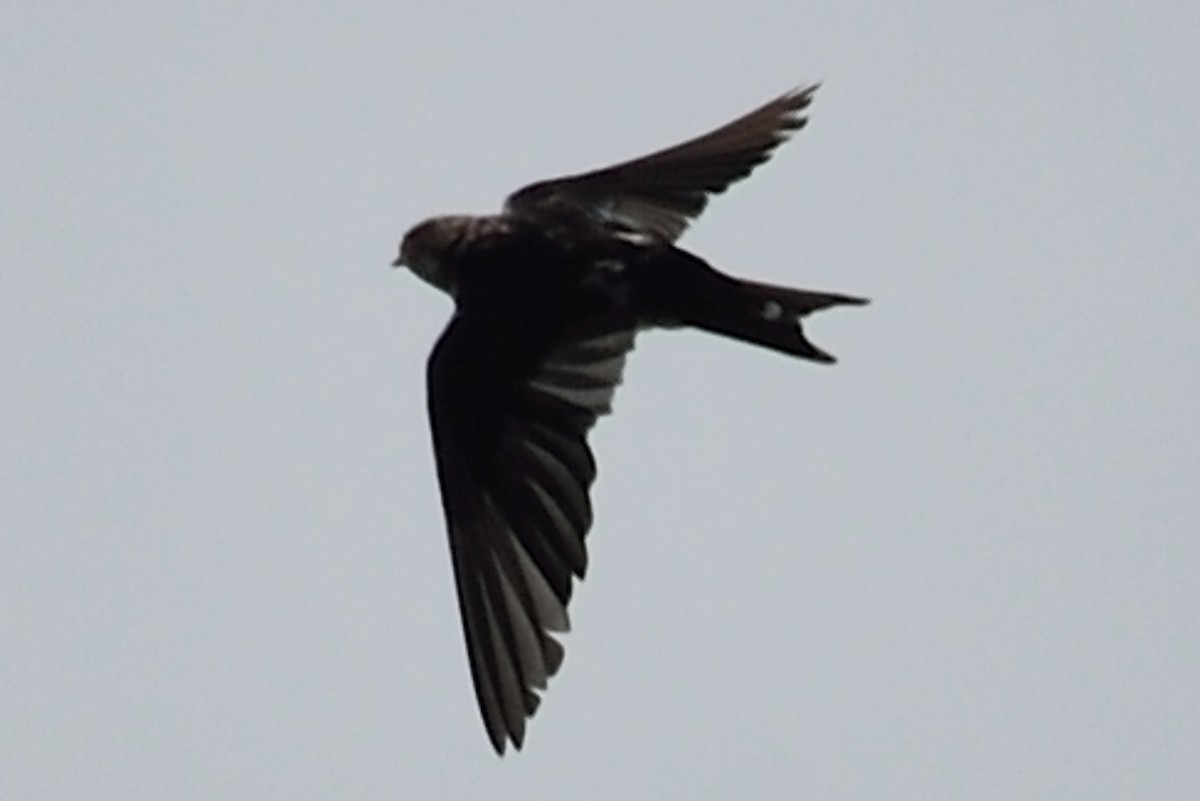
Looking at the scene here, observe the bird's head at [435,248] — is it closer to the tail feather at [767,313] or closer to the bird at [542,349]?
the bird at [542,349]

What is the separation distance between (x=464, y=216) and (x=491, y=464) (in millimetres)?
577

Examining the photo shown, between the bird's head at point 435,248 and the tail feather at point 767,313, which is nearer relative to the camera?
the tail feather at point 767,313

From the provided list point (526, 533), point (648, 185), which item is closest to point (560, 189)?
point (648, 185)

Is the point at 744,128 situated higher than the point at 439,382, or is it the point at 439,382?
the point at 744,128

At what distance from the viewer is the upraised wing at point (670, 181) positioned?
8305mm

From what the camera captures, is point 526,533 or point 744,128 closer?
point 526,533

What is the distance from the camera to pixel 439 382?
8.16m

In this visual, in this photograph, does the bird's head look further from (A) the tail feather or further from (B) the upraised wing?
(A) the tail feather

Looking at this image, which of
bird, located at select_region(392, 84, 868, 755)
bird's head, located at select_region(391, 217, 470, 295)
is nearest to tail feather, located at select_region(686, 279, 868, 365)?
bird, located at select_region(392, 84, 868, 755)

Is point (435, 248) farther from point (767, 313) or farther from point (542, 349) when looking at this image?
point (767, 313)

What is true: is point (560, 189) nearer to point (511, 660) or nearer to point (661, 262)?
point (661, 262)

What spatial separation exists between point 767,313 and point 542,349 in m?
0.56

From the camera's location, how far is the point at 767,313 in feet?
25.6

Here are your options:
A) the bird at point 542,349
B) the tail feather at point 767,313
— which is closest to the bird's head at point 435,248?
the bird at point 542,349
